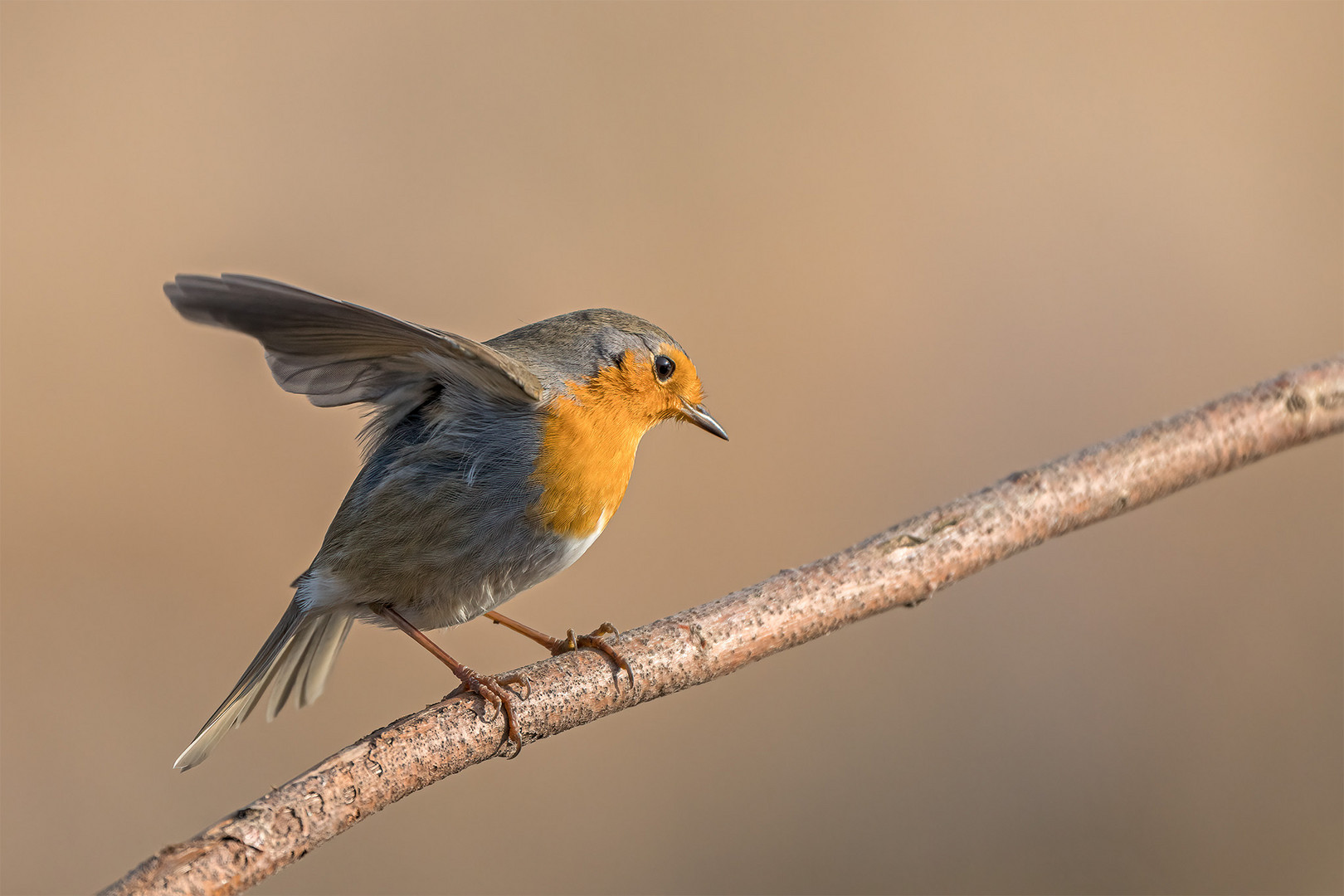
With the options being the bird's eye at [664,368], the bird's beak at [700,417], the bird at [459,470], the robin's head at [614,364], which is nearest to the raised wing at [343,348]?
the bird at [459,470]

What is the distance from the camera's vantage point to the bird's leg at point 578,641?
5.88ft

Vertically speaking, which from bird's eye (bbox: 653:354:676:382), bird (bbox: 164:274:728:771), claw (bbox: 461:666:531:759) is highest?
bird's eye (bbox: 653:354:676:382)

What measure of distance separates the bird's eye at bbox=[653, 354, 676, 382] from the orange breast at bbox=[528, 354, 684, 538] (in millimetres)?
37

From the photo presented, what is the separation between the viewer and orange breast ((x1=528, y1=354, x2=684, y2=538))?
1.87 meters

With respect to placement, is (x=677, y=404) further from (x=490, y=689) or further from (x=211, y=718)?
(x=211, y=718)

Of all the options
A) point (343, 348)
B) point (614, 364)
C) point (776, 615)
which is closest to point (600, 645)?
point (776, 615)

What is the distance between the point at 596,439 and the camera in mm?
1949

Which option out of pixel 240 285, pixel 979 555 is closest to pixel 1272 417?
pixel 979 555

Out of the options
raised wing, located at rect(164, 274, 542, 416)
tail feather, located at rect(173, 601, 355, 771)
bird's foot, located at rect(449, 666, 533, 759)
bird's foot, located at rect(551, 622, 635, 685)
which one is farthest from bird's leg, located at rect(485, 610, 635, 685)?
raised wing, located at rect(164, 274, 542, 416)

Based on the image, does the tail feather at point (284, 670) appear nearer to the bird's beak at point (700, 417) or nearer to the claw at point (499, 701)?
the claw at point (499, 701)

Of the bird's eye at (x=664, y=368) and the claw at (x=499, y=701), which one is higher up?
the bird's eye at (x=664, y=368)

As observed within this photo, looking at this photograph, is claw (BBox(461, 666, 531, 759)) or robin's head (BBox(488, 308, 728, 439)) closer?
claw (BBox(461, 666, 531, 759))

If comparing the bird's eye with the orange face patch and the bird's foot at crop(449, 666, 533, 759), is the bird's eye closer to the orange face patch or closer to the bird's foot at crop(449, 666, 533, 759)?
the orange face patch

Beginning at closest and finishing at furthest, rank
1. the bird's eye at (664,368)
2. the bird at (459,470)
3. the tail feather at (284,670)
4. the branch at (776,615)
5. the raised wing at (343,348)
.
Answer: the branch at (776,615) < the raised wing at (343,348) < the bird at (459,470) < the tail feather at (284,670) < the bird's eye at (664,368)
